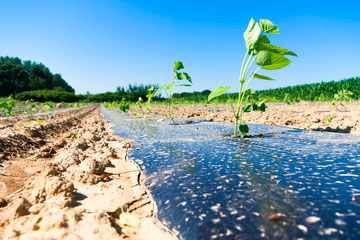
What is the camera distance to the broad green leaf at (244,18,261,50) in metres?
1.91

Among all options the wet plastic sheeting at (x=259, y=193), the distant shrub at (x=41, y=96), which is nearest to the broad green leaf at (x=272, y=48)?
the wet plastic sheeting at (x=259, y=193)

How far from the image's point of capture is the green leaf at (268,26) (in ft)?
6.13

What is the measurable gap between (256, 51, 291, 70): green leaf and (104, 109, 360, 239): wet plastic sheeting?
0.91 meters

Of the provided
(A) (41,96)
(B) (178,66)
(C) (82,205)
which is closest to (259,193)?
(C) (82,205)

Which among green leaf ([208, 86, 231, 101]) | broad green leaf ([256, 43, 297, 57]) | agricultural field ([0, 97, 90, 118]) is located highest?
broad green leaf ([256, 43, 297, 57])

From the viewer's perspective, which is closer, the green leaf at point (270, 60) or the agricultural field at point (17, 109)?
the green leaf at point (270, 60)

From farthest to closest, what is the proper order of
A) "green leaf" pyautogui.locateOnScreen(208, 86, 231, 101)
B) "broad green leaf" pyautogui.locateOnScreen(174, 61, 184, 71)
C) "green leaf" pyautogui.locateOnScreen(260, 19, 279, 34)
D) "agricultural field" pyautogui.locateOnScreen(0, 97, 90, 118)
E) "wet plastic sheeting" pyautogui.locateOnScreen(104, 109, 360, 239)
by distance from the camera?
"agricultural field" pyautogui.locateOnScreen(0, 97, 90, 118), "broad green leaf" pyautogui.locateOnScreen(174, 61, 184, 71), "green leaf" pyautogui.locateOnScreen(208, 86, 231, 101), "green leaf" pyautogui.locateOnScreen(260, 19, 279, 34), "wet plastic sheeting" pyautogui.locateOnScreen(104, 109, 360, 239)

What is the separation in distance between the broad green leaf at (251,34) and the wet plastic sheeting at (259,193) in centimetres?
108

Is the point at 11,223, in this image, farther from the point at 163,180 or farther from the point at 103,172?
the point at 163,180

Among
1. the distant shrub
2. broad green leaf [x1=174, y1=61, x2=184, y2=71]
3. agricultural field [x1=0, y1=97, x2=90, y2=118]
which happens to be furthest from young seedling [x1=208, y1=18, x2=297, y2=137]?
the distant shrub

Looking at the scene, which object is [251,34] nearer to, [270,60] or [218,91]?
[270,60]

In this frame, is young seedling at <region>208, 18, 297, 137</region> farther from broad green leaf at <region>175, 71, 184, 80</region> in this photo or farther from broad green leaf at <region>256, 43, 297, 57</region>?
broad green leaf at <region>175, 71, 184, 80</region>

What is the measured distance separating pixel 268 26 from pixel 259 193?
168 cm

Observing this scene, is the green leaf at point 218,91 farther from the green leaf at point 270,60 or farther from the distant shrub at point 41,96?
the distant shrub at point 41,96
